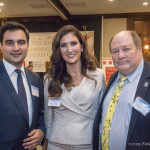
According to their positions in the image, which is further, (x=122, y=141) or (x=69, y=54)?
(x=69, y=54)

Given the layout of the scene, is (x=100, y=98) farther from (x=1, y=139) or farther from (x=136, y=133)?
(x=1, y=139)

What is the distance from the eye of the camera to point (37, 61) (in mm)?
9352

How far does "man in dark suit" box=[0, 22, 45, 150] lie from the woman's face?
38 cm

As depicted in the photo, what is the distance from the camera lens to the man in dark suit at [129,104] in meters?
1.43

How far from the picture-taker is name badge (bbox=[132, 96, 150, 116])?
1.42m

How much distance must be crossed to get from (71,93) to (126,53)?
2.28 feet

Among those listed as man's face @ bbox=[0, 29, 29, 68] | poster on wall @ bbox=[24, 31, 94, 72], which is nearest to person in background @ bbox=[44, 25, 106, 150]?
man's face @ bbox=[0, 29, 29, 68]

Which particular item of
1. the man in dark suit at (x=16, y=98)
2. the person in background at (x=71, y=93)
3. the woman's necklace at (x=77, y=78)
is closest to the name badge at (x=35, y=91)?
the man in dark suit at (x=16, y=98)

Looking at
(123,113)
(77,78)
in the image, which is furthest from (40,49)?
(123,113)

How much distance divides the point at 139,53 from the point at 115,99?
43cm

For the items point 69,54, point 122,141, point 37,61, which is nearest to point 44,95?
point 69,54

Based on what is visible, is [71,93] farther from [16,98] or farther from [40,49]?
[40,49]

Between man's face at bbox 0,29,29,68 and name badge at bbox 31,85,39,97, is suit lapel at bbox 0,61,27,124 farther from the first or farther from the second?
name badge at bbox 31,85,39,97

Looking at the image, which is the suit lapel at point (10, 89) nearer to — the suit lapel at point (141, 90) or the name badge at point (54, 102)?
the name badge at point (54, 102)
